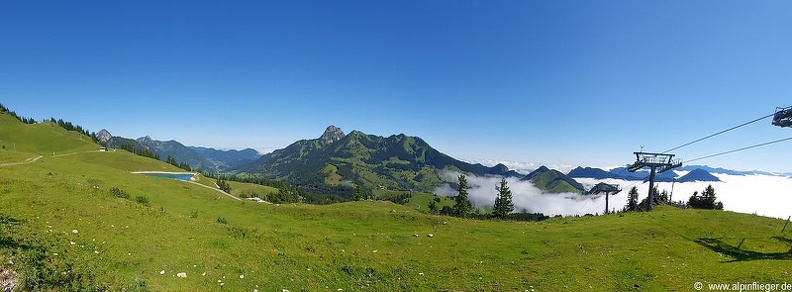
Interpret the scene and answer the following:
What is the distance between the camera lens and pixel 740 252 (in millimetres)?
25281

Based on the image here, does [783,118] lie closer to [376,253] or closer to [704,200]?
[376,253]

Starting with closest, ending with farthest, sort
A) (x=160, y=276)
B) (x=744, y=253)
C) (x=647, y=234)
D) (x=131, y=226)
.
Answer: (x=160, y=276) → (x=131, y=226) → (x=744, y=253) → (x=647, y=234)

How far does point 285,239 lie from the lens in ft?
79.4

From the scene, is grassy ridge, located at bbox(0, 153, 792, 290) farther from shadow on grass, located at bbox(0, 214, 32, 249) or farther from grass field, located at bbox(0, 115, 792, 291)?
shadow on grass, located at bbox(0, 214, 32, 249)

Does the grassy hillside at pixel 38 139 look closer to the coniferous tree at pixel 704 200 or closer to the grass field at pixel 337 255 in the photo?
the grass field at pixel 337 255

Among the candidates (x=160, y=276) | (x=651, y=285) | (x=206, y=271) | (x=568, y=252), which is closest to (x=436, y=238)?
(x=568, y=252)

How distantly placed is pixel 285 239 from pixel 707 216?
50.5 meters

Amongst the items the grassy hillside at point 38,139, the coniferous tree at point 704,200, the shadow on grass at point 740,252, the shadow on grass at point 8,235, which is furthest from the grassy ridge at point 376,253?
the grassy hillside at point 38,139

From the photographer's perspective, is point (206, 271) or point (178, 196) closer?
point (206, 271)

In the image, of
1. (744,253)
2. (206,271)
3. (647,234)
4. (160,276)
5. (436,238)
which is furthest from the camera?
(647,234)

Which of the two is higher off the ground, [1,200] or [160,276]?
[1,200]

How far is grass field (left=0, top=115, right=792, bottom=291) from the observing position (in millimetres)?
14586

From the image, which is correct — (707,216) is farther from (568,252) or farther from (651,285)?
(651,285)

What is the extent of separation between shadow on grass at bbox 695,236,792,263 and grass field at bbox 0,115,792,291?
12 cm
